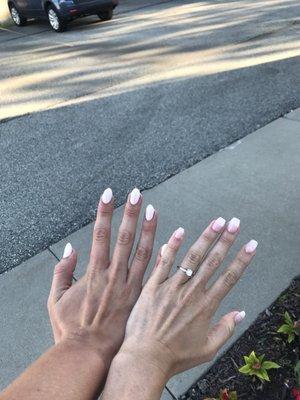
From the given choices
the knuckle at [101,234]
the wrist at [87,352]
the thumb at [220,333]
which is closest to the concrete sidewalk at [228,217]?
the thumb at [220,333]

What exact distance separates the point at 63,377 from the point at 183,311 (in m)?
0.39

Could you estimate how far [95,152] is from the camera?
4.36 metres

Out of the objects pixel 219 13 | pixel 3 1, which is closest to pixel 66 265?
pixel 219 13

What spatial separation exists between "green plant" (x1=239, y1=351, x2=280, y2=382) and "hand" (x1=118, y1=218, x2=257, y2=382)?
71cm

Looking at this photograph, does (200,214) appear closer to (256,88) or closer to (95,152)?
(95,152)

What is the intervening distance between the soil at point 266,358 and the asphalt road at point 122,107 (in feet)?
5.26

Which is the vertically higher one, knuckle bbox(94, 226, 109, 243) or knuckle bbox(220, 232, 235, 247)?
knuckle bbox(94, 226, 109, 243)

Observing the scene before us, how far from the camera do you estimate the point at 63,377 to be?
1108mm

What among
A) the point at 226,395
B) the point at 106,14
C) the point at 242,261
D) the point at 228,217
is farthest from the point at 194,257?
the point at 106,14

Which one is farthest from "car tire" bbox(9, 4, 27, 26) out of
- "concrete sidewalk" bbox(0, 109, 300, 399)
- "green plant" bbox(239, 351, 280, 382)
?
"green plant" bbox(239, 351, 280, 382)

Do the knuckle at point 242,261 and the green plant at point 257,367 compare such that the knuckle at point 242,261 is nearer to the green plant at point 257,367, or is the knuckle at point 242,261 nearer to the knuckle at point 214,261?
the knuckle at point 214,261

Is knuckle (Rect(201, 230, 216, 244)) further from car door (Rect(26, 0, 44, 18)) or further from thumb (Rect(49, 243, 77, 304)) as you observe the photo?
car door (Rect(26, 0, 44, 18))

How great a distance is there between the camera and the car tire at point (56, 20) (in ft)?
33.8

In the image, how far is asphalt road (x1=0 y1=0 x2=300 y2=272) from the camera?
12.2ft
